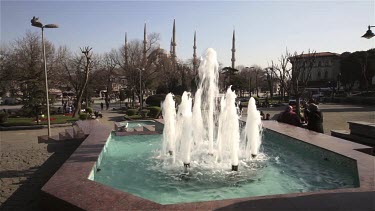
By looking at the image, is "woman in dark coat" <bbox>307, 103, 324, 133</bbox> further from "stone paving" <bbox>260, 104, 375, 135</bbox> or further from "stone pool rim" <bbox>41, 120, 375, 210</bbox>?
"stone pool rim" <bbox>41, 120, 375, 210</bbox>

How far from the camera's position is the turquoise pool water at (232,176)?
6.10m

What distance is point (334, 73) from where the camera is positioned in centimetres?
7769

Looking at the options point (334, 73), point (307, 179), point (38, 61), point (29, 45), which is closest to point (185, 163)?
point (307, 179)

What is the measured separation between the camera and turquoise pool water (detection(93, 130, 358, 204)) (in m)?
6.10

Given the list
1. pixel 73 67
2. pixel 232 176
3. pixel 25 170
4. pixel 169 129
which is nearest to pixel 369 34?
pixel 169 129

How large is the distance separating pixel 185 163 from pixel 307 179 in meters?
2.92

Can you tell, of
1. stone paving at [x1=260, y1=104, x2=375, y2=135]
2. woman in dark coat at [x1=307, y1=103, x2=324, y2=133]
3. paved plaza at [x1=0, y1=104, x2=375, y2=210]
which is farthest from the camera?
stone paving at [x1=260, y1=104, x2=375, y2=135]

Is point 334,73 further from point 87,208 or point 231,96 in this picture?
point 87,208

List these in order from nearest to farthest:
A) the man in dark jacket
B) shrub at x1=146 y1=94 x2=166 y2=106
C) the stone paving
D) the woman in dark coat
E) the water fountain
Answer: the water fountain < the woman in dark coat < the man in dark jacket < the stone paving < shrub at x1=146 y1=94 x2=166 y2=106

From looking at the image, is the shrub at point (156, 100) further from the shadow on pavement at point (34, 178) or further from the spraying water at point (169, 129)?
the spraying water at point (169, 129)

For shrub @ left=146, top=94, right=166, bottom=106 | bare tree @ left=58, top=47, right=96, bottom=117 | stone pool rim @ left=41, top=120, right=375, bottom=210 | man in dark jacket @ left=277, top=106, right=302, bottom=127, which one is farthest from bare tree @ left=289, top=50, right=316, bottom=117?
bare tree @ left=58, top=47, right=96, bottom=117

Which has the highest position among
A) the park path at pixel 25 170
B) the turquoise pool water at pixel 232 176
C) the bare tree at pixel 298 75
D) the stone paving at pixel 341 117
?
the bare tree at pixel 298 75

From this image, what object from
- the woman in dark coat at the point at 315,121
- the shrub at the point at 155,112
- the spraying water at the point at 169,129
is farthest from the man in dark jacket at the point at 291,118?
the shrub at the point at 155,112

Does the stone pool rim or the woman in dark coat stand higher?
the woman in dark coat
